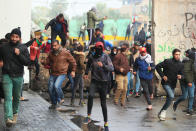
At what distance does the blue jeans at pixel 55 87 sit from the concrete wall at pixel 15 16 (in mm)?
4329

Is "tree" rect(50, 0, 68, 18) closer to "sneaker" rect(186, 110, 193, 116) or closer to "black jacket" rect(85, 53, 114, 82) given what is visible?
"sneaker" rect(186, 110, 193, 116)

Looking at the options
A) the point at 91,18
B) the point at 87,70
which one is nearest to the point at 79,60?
the point at 87,70

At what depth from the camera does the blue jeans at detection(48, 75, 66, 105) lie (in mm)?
11656

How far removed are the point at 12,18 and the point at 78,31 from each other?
26.3 metres

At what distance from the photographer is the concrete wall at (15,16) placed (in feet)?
50.8

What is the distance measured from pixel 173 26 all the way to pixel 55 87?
24.9 feet

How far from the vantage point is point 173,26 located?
17703 millimetres

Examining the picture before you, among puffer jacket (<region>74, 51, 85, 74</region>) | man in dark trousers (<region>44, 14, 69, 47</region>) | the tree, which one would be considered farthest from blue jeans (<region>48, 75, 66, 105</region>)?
the tree

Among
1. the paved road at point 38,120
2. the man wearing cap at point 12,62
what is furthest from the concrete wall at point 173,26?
the man wearing cap at point 12,62

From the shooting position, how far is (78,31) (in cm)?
4184

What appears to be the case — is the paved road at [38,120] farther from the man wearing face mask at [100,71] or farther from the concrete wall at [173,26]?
the concrete wall at [173,26]

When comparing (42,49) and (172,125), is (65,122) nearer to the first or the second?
(172,125)

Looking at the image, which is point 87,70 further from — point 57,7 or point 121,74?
point 57,7

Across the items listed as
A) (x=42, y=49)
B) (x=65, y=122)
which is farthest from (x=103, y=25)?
(x=65, y=122)
